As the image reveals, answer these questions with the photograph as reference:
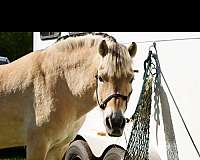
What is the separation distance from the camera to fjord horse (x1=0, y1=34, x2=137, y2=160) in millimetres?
3422

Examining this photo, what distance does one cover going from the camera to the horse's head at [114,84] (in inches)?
120

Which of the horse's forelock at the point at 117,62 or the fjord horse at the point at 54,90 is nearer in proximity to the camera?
the horse's forelock at the point at 117,62

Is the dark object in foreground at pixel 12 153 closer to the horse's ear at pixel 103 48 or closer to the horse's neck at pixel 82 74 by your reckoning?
the horse's neck at pixel 82 74

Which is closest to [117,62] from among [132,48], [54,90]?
[132,48]

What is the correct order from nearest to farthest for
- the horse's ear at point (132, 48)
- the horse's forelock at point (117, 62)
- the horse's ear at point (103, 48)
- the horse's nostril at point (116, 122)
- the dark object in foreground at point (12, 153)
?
the horse's nostril at point (116, 122) → the horse's forelock at point (117, 62) → the horse's ear at point (103, 48) → the horse's ear at point (132, 48) → the dark object in foreground at point (12, 153)

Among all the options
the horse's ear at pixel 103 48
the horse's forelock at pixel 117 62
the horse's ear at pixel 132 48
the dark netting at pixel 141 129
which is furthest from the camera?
the dark netting at pixel 141 129

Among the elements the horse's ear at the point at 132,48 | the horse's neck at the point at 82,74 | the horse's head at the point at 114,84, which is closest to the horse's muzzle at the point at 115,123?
the horse's head at the point at 114,84

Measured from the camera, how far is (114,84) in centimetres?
317

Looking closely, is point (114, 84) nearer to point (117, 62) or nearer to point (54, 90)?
point (117, 62)

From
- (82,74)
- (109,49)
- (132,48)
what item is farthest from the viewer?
(82,74)

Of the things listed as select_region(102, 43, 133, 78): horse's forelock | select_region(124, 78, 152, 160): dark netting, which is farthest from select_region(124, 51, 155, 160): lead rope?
select_region(102, 43, 133, 78): horse's forelock

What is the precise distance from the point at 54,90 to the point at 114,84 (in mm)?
645
